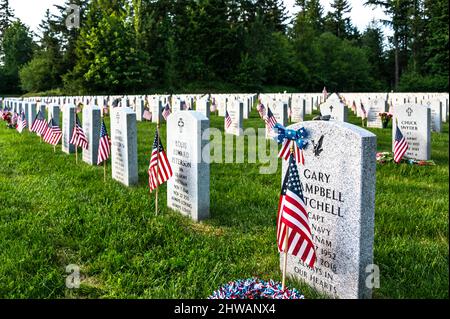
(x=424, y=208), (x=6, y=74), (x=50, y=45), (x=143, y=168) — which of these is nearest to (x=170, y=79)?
(x=50, y=45)

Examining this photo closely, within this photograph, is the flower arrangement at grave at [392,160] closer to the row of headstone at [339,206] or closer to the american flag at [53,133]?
the row of headstone at [339,206]

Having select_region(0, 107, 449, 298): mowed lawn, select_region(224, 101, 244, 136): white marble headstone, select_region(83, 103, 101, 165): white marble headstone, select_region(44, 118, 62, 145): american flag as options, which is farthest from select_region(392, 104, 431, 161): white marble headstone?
select_region(44, 118, 62, 145): american flag

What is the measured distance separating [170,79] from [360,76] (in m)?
24.9

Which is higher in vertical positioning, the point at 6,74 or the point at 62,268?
the point at 6,74

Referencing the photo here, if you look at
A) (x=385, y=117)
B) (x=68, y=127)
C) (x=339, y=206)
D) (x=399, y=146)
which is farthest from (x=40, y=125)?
(x=385, y=117)

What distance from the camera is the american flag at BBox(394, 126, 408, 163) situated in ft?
28.8

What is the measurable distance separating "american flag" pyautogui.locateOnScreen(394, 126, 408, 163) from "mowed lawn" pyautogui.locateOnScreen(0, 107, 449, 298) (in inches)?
35.2

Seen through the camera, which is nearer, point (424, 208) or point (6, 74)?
point (424, 208)

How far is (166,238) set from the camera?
4875 millimetres

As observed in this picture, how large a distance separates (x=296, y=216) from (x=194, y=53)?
51053 millimetres

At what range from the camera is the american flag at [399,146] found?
8.77 m
